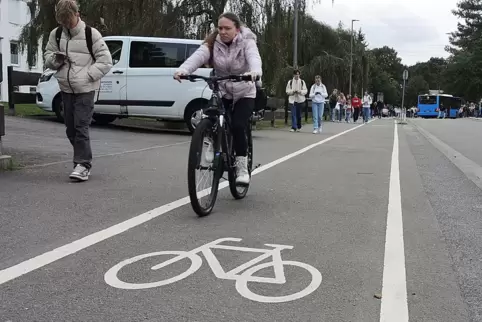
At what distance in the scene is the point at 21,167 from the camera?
7328mm

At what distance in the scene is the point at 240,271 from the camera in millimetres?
3615

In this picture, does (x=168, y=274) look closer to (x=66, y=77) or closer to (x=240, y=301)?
(x=240, y=301)

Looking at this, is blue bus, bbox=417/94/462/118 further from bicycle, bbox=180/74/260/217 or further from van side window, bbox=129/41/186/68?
bicycle, bbox=180/74/260/217

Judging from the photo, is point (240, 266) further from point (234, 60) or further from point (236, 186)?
point (234, 60)

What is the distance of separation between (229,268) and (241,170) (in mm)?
2154

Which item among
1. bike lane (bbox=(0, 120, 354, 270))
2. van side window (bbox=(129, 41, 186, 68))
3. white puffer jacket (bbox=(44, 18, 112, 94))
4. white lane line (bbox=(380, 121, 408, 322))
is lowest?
white lane line (bbox=(380, 121, 408, 322))

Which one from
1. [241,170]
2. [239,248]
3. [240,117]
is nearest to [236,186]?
[241,170]

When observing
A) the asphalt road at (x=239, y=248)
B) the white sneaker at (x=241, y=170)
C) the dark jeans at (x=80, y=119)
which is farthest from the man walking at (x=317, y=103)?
the white sneaker at (x=241, y=170)

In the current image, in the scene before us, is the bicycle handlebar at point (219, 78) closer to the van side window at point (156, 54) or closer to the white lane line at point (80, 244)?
the white lane line at point (80, 244)

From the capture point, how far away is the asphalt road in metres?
3.08

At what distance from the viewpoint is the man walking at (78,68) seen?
6551mm

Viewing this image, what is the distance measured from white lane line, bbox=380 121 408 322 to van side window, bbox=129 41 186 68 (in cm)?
858

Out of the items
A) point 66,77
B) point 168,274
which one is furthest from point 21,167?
point 168,274

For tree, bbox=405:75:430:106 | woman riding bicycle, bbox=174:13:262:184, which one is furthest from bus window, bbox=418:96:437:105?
woman riding bicycle, bbox=174:13:262:184
